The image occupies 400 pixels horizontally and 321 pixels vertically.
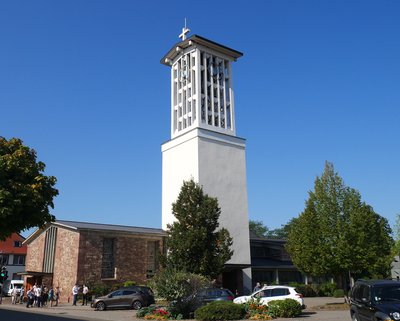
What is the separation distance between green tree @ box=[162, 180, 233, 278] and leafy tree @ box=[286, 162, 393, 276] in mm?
5381

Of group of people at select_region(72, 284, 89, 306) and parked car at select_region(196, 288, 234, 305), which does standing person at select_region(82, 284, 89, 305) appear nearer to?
group of people at select_region(72, 284, 89, 306)

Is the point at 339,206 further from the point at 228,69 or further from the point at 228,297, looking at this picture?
the point at 228,69

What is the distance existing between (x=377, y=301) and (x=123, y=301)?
21.0 meters

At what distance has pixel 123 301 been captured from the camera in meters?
29.3

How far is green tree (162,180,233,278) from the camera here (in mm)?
27562

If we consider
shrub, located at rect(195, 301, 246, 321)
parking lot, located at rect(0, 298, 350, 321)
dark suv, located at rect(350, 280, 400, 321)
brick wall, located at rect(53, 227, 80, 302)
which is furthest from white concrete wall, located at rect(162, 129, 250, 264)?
dark suv, located at rect(350, 280, 400, 321)

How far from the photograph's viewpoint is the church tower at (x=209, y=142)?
40500 mm

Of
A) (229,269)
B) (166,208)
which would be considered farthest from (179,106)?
(229,269)

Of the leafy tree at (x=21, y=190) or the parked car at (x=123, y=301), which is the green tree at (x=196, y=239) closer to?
the parked car at (x=123, y=301)

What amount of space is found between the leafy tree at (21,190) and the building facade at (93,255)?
14151 mm

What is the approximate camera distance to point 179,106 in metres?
45.8

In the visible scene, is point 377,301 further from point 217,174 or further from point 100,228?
point 217,174

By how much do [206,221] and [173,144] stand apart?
55.0 feet

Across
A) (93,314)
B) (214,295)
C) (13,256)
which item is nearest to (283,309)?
(214,295)
